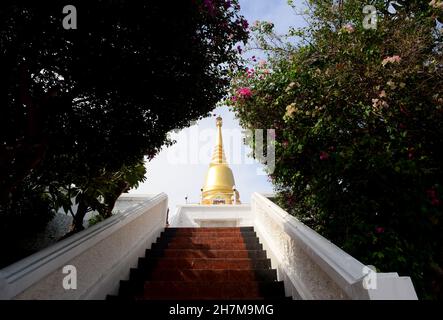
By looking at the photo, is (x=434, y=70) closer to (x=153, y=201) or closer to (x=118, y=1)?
(x=118, y=1)

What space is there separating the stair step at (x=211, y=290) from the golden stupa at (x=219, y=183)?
52.4 ft

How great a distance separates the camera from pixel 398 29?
4.64 metres

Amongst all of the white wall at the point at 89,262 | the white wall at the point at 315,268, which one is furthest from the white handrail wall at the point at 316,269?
the white wall at the point at 89,262

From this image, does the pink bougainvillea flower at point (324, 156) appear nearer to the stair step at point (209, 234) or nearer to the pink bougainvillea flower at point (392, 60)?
the pink bougainvillea flower at point (392, 60)

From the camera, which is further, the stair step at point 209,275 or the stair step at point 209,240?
the stair step at point 209,240

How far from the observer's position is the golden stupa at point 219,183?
68.7ft

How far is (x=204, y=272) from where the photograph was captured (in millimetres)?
4750

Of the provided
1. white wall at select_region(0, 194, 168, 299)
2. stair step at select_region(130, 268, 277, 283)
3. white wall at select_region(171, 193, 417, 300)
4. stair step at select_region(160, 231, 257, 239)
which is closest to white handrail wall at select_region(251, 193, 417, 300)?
white wall at select_region(171, 193, 417, 300)

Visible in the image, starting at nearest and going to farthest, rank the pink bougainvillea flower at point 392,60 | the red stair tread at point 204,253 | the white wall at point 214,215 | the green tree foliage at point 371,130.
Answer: the green tree foliage at point 371,130 < the pink bougainvillea flower at point 392,60 < the red stair tread at point 204,253 < the white wall at point 214,215

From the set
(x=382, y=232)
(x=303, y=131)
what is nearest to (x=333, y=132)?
(x=303, y=131)

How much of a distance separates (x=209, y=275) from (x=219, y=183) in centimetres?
1707

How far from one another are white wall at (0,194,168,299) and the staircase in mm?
288

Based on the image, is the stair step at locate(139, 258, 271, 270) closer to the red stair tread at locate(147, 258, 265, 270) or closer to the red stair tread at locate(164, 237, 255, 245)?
Result: the red stair tread at locate(147, 258, 265, 270)

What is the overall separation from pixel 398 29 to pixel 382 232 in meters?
3.12
